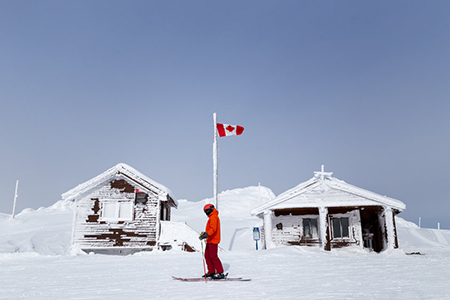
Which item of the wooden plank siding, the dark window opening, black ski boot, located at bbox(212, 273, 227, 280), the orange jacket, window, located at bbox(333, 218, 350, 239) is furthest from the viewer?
window, located at bbox(333, 218, 350, 239)

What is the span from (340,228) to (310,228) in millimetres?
1810

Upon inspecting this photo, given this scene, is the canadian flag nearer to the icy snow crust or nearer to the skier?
the icy snow crust

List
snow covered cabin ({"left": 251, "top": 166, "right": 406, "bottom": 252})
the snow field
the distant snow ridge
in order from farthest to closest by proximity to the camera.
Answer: the distant snow ridge → snow covered cabin ({"left": 251, "top": 166, "right": 406, "bottom": 252}) → the snow field

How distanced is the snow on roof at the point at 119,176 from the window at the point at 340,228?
412 inches

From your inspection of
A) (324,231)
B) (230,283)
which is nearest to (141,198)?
(324,231)

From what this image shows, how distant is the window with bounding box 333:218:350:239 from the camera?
21.8 metres

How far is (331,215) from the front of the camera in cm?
2208

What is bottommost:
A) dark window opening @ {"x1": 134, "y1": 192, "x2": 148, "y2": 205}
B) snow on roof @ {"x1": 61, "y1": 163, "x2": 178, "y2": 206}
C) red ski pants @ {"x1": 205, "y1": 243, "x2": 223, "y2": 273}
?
red ski pants @ {"x1": 205, "y1": 243, "x2": 223, "y2": 273}

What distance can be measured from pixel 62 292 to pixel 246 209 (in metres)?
55.1

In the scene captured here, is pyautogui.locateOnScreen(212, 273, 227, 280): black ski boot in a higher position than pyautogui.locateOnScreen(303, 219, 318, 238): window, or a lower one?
lower

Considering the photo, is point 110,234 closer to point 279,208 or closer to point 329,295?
point 279,208

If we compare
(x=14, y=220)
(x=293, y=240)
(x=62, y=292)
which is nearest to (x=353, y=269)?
(x=62, y=292)

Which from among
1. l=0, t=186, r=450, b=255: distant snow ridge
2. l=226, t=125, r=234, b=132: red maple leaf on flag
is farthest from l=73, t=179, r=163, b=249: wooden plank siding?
l=226, t=125, r=234, b=132: red maple leaf on flag

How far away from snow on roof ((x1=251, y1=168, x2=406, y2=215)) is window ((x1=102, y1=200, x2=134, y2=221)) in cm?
784
